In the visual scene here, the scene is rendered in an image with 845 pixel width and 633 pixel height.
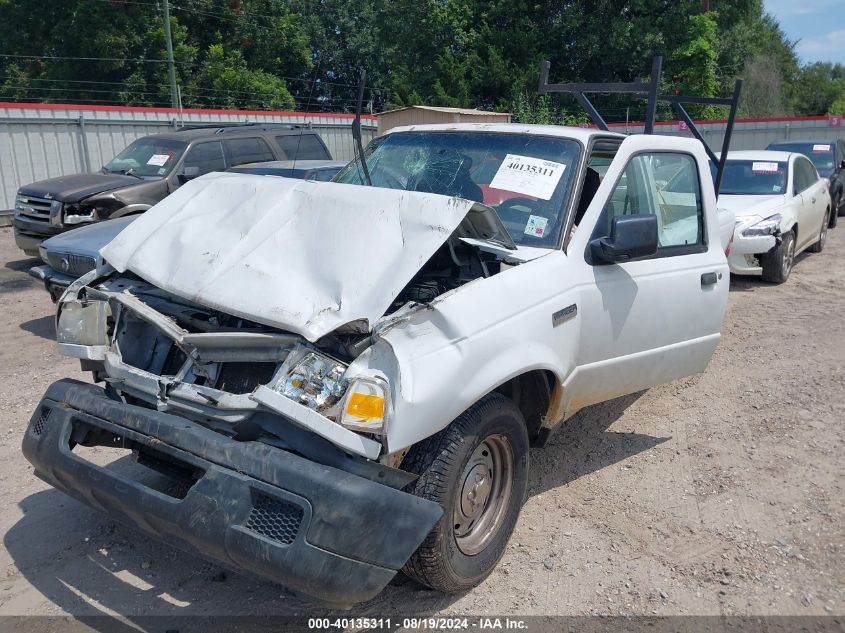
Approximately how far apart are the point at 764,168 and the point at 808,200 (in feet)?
2.48

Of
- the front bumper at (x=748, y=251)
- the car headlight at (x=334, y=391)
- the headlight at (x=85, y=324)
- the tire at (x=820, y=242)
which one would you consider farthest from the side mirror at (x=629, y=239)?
the tire at (x=820, y=242)

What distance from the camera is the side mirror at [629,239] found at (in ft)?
11.9

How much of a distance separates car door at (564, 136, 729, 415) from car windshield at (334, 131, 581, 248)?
0.21m

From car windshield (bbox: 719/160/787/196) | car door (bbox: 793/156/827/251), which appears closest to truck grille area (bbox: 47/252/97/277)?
car windshield (bbox: 719/160/787/196)

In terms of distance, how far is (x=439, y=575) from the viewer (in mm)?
3059

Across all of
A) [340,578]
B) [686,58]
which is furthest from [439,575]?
[686,58]

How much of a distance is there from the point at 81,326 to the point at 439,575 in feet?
6.57

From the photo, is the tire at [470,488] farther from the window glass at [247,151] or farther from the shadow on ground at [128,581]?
the window glass at [247,151]

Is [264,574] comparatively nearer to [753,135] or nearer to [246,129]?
[246,129]

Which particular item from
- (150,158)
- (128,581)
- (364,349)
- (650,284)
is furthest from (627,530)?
(150,158)

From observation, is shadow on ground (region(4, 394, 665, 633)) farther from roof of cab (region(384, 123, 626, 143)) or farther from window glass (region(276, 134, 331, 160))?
window glass (region(276, 134, 331, 160))

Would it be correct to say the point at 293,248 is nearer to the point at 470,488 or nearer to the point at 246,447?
the point at 246,447

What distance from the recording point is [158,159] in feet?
34.3

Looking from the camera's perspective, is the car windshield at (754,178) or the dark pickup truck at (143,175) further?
the car windshield at (754,178)
